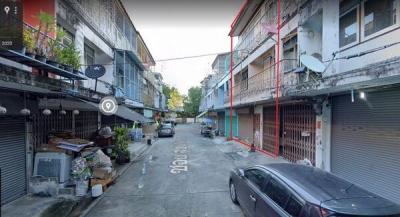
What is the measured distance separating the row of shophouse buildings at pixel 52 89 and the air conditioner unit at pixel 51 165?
242mm

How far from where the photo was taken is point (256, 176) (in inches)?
208

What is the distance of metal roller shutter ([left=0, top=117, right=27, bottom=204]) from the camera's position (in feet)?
20.2

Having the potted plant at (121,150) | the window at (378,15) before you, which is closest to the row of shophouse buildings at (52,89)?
the potted plant at (121,150)

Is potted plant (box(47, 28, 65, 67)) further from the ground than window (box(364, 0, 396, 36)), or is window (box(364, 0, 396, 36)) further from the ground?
window (box(364, 0, 396, 36))

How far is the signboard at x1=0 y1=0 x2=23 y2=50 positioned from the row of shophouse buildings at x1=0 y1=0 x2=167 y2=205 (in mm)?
284

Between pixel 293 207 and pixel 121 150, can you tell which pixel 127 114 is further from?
pixel 293 207

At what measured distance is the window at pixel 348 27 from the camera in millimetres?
7746

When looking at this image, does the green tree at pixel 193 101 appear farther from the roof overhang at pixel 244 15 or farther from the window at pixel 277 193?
the window at pixel 277 193

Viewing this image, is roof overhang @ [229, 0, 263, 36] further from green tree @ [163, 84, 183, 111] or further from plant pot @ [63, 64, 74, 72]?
green tree @ [163, 84, 183, 111]

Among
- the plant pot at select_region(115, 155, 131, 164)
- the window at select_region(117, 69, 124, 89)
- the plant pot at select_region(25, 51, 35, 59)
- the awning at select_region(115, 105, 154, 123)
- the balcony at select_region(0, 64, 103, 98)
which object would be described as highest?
the window at select_region(117, 69, 124, 89)

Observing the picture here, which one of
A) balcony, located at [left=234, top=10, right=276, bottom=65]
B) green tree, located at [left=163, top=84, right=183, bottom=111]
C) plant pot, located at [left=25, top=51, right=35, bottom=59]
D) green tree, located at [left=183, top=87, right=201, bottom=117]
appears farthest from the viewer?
green tree, located at [left=163, top=84, right=183, bottom=111]

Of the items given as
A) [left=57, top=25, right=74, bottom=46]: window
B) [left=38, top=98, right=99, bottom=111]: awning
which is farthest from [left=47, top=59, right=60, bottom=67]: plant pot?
[left=57, top=25, right=74, bottom=46]: window

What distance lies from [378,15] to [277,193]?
6077 mm

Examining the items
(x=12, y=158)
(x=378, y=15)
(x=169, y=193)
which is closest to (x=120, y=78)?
(x=12, y=158)
